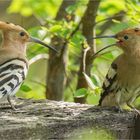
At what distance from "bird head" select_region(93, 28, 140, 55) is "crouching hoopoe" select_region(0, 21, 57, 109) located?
2.35 ft

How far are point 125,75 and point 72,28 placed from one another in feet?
3.18

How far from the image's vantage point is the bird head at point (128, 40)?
5.50m

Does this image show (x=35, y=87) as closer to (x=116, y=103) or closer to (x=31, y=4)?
(x=31, y=4)

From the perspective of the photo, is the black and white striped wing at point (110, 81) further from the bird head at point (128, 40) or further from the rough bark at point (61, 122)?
the rough bark at point (61, 122)

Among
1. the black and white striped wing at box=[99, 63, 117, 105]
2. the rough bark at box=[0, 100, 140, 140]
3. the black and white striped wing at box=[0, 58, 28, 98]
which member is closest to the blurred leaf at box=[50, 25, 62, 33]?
the black and white striped wing at box=[99, 63, 117, 105]

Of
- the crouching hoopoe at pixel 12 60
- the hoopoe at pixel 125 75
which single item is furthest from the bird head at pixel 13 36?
the hoopoe at pixel 125 75

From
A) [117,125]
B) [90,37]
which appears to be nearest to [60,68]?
[90,37]

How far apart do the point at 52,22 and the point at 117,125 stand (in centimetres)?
176

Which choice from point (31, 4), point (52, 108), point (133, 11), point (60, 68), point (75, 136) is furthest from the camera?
point (31, 4)

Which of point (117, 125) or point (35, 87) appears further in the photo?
point (35, 87)

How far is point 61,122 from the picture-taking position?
442cm

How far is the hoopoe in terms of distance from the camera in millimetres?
5484

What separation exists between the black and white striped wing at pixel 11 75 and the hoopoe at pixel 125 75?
0.79m

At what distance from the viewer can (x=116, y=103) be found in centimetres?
546
